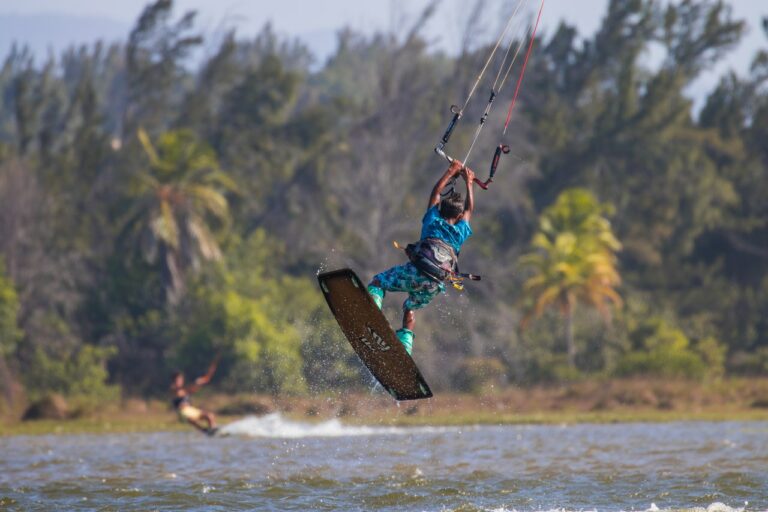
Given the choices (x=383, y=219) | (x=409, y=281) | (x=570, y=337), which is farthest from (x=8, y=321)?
(x=409, y=281)

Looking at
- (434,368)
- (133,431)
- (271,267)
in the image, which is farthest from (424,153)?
(133,431)

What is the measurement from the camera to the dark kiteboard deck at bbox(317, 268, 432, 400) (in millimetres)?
14648

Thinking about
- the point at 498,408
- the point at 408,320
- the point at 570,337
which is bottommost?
the point at 498,408

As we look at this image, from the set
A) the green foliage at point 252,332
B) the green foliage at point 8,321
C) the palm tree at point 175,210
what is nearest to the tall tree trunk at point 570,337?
the green foliage at point 252,332

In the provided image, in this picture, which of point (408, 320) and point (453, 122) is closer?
point (453, 122)

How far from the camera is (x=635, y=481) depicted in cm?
1847

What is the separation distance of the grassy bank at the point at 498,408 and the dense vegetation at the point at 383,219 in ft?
6.47

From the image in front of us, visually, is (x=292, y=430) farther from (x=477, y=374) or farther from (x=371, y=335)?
(x=371, y=335)

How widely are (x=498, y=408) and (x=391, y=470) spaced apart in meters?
21.4

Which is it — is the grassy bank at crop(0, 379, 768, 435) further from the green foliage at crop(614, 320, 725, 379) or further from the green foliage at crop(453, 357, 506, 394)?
the green foliage at crop(614, 320, 725, 379)

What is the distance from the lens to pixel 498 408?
41812 mm

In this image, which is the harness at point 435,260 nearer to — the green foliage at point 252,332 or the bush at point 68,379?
the green foliage at point 252,332

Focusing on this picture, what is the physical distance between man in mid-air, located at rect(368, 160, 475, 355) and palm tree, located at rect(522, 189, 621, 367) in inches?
1294

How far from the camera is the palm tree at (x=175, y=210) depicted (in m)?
47.8
